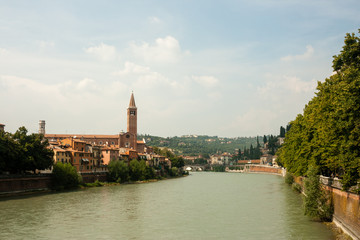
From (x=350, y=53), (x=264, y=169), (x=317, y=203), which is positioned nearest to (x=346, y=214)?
(x=317, y=203)

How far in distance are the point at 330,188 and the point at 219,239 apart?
32.5 feet

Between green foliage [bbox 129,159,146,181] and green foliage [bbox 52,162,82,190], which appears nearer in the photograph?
green foliage [bbox 52,162,82,190]

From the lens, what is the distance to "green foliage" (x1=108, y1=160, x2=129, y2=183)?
72.5 metres

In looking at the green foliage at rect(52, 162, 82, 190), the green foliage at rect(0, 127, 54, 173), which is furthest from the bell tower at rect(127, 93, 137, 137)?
the green foliage at rect(0, 127, 54, 173)

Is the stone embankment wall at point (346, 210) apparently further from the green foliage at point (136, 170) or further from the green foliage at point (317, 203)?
the green foliage at point (136, 170)

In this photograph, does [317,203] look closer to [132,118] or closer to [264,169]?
[132,118]

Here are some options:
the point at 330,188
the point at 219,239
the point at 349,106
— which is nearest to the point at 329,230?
the point at 330,188

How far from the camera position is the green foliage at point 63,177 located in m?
55.5

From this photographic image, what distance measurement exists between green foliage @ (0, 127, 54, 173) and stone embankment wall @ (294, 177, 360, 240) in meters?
35.8

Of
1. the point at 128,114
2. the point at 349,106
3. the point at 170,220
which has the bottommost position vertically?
the point at 170,220

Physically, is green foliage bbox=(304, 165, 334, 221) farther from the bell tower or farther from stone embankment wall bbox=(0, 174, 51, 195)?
the bell tower

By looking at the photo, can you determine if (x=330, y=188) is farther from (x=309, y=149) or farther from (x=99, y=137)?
(x=99, y=137)

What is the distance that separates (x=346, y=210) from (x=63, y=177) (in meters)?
42.8

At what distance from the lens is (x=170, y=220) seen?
3023 centimetres
